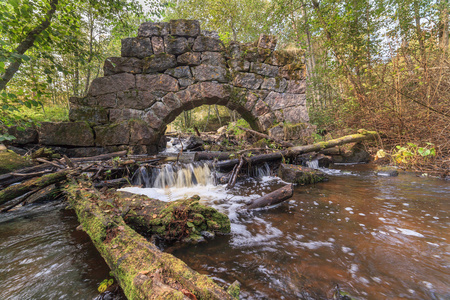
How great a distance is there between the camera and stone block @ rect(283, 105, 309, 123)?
6.67 meters

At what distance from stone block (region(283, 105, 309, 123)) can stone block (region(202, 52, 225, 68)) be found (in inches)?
116

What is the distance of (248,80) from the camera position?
21.2 ft

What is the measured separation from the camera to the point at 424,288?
1.30 m

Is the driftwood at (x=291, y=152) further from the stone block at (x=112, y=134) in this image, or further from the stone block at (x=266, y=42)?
the stone block at (x=266, y=42)

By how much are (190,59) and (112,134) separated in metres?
3.62

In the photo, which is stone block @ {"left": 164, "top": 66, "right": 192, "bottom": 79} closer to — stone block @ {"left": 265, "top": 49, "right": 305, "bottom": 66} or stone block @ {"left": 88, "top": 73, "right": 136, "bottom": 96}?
stone block @ {"left": 88, "top": 73, "right": 136, "bottom": 96}

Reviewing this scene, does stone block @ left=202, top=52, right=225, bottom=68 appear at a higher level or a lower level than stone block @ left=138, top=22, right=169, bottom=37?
lower

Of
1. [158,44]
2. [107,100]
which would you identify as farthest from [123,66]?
[158,44]

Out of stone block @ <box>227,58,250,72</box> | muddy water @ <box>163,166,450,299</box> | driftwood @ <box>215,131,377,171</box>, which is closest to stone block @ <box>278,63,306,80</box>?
stone block @ <box>227,58,250,72</box>

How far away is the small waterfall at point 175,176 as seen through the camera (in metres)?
4.08

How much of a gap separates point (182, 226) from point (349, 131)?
22.6 feet

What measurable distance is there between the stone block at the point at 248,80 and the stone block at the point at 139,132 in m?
3.49

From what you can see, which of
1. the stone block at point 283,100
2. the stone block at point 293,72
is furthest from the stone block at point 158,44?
the stone block at point 293,72

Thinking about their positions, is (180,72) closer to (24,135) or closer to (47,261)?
(24,135)
